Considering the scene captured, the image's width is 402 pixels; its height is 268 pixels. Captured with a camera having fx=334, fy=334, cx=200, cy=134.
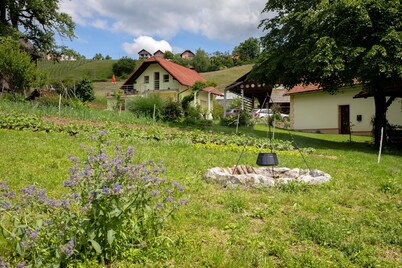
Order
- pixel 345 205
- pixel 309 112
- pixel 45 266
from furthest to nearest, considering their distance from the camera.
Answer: pixel 309 112 < pixel 345 205 < pixel 45 266

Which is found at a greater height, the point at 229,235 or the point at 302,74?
the point at 302,74

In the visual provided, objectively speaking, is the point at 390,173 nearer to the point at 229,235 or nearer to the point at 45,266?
the point at 229,235

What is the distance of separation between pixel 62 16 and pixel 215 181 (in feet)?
75.5

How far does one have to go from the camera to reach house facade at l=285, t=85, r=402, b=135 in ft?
73.4

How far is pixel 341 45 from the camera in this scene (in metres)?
13.5

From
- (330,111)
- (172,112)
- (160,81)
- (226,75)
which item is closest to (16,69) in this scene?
(172,112)

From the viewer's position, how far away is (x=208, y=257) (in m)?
3.08

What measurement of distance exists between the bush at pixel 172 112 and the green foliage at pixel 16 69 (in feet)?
22.9

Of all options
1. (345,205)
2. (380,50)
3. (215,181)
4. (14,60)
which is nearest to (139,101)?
(14,60)

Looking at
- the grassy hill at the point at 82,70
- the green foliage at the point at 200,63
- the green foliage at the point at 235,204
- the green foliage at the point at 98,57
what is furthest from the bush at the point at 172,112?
the green foliage at the point at 98,57

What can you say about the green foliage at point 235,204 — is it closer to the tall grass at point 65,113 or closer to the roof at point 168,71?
the tall grass at point 65,113

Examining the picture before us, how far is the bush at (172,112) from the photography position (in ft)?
61.5

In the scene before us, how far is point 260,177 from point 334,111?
20.8 metres

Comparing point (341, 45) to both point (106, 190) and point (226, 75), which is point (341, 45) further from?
point (226, 75)
